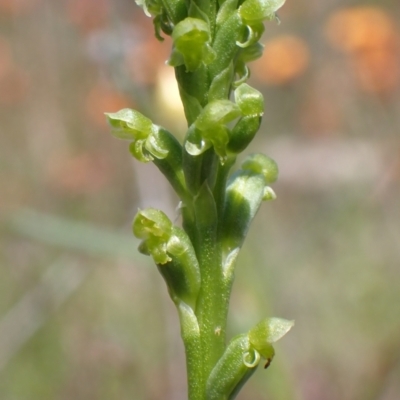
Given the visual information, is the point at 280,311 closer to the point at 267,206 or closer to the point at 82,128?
the point at 267,206

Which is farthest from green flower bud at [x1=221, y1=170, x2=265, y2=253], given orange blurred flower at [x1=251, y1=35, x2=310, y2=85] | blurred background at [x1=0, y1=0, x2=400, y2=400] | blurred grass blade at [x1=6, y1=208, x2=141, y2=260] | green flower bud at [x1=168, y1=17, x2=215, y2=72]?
orange blurred flower at [x1=251, y1=35, x2=310, y2=85]

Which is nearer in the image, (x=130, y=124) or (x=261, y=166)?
(x=130, y=124)

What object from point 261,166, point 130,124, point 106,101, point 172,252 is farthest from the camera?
point 106,101

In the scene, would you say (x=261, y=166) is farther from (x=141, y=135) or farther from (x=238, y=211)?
(x=141, y=135)

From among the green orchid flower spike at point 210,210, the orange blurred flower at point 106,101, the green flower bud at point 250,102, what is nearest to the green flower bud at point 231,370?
the green orchid flower spike at point 210,210

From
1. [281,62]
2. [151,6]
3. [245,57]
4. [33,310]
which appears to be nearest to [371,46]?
[281,62]

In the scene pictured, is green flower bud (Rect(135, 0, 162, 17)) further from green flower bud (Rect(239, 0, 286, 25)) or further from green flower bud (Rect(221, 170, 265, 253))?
green flower bud (Rect(221, 170, 265, 253))

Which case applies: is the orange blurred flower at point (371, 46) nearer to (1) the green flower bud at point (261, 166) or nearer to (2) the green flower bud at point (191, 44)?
(1) the green flower bud at point (261, 166)

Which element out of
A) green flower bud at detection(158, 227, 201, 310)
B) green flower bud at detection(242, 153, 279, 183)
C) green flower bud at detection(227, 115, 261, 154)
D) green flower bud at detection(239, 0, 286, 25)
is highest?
green flower bud at detection(239, 0, 286, 25)
